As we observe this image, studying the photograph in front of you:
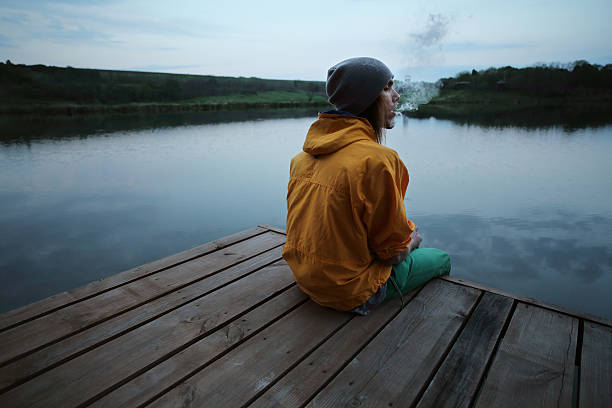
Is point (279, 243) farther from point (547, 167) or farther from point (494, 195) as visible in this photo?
point (547, 167)

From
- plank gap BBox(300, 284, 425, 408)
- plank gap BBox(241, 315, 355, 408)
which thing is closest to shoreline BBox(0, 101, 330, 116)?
plank gap BBox(241, 315, 355, 408)

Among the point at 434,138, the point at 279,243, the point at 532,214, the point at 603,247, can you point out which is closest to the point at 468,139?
the point at 434,138

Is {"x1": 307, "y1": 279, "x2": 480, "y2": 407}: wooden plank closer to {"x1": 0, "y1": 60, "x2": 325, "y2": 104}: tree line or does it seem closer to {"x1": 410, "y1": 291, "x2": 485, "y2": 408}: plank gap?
{"x1": 410, "y1": 291, "x2": 485, "y2": 408}: plank gap

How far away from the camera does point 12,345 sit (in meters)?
1.69

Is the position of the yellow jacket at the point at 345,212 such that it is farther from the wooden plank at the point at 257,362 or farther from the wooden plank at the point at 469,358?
the wooden plank at the point at 469,358

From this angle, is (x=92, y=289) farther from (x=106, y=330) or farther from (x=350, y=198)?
(x=350, y=198)

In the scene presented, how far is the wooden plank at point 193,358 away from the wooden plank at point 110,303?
0.61 meters

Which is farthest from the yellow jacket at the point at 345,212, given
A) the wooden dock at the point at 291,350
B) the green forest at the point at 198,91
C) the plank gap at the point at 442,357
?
the green forest at the point at 198,91

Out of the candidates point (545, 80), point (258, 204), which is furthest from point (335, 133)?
point (545, 80)

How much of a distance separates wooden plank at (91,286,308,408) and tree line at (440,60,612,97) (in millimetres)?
17043

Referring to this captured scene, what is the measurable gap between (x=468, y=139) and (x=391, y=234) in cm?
1096

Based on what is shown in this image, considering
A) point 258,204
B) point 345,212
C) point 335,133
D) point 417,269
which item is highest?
point 335,133

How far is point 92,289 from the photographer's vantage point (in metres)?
2.25

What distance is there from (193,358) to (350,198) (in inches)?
41.7
